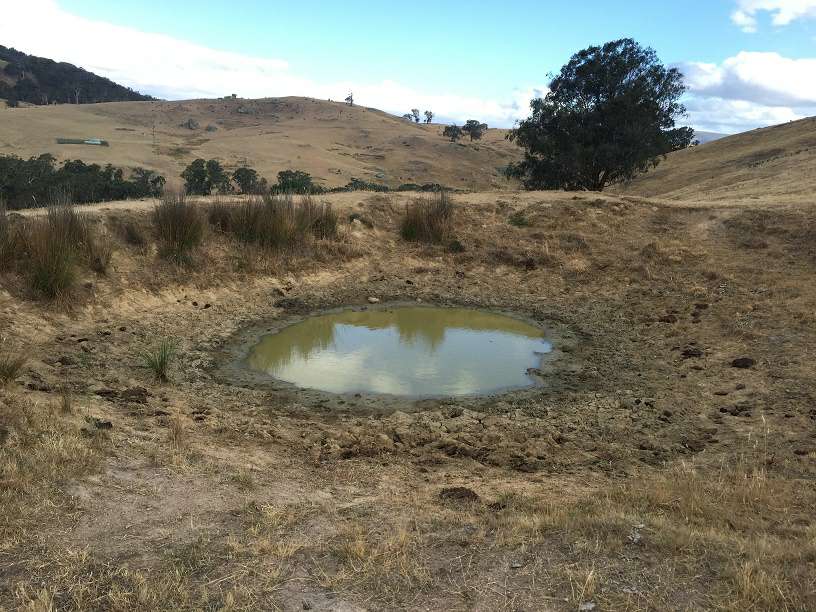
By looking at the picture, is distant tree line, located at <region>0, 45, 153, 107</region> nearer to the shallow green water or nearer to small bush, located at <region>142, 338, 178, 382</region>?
the shallow green water

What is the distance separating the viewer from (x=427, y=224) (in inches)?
467

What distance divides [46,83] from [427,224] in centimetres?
7748

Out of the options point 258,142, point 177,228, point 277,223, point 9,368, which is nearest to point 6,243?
point 177,228

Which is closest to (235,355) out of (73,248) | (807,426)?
(73,248)

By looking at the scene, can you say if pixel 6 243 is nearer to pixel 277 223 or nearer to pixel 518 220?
pixel 277 223

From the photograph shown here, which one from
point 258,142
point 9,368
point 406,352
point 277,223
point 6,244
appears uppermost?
point 258,142

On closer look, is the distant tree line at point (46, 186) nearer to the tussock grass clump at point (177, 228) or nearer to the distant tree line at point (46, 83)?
the tussock grass clump at point (177, 228)

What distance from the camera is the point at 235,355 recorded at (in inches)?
286

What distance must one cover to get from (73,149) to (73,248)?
29.9m

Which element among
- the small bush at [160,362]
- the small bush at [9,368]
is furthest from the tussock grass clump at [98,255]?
the small bush at [9,368]

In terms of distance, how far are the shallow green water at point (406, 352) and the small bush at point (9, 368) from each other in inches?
97.8

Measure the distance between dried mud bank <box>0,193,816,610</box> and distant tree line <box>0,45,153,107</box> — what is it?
67364mm

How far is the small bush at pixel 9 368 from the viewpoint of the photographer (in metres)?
4.80

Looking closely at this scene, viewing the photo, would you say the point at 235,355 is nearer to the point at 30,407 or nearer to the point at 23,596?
the point at 30,407
